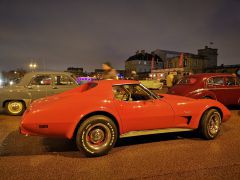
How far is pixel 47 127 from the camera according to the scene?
400 centimetres

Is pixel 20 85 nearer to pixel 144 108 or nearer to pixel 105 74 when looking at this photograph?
pixel 105 74

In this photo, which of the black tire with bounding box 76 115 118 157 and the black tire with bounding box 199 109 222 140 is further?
the black tire with bounding box 199 109 222 140

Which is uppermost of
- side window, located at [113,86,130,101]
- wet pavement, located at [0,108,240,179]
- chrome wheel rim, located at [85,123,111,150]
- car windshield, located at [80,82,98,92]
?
car windshield, located at [80,82,98,92]

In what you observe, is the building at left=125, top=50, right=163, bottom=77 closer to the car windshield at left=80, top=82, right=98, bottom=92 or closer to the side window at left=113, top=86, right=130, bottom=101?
the car windshield at left=80, top=82, right=98, bottom=92

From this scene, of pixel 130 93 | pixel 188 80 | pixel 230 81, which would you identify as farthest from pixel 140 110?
pixel 230 81

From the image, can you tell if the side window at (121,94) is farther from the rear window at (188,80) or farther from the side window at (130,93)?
the rear window at (188,80)

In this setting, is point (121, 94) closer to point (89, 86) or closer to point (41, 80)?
point (89, 86)

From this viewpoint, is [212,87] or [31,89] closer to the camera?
[31,89]

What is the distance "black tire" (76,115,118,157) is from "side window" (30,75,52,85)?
4.76m

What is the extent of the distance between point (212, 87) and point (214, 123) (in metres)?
3.59

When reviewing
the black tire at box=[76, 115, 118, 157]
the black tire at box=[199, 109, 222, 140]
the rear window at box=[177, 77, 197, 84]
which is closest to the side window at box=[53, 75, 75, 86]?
the rear window at box=[177, 77, 197, 84]

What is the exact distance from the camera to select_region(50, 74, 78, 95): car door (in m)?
8.35

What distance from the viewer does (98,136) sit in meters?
4.25

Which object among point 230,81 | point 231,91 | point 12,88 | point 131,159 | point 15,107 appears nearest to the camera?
point 131,159
